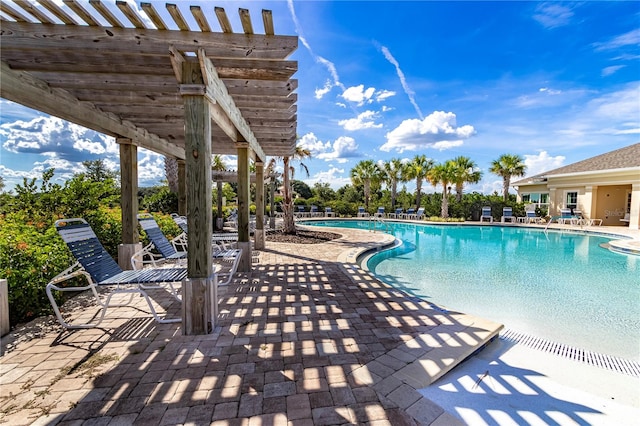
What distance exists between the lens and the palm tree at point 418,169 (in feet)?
70.5

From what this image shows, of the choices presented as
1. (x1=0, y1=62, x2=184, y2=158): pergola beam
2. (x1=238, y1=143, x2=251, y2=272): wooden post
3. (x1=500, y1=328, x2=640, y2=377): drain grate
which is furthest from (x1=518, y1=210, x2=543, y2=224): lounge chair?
(x1=0, y1=62, x2=184, y2=158): pergola beam

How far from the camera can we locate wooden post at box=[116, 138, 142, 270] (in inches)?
218

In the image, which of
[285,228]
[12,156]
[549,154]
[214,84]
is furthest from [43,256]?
[549,154]

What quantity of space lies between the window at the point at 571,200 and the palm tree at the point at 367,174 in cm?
1278

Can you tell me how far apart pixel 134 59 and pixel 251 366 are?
3.49m

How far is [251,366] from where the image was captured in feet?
8.10

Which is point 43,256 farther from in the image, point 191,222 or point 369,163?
point 369,163

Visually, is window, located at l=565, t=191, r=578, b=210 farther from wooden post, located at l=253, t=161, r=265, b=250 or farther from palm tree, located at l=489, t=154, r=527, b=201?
wooden post, located at l=253, t=161, r=265, b=250

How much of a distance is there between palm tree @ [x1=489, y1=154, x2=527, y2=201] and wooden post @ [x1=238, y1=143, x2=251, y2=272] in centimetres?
2187

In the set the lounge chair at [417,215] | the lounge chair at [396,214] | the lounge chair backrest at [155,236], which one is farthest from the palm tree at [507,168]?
the lounge chair backrest at [155,236]

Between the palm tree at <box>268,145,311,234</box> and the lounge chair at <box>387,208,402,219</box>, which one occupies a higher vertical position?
the palm tree at <box>268,145,311,234</box>

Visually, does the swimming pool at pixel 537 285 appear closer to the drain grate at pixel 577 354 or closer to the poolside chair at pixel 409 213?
the drain grate at pixel 577 354

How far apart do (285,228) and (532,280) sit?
28.3 feet

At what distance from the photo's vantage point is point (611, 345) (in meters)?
3.60
